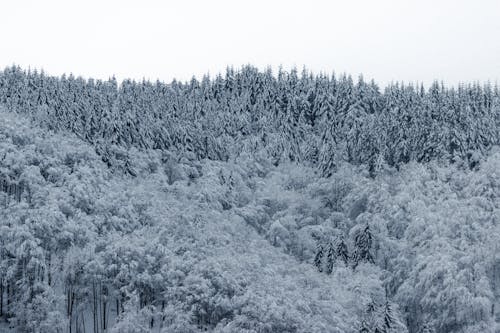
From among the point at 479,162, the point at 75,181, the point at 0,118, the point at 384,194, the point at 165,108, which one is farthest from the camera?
the point at 165,108

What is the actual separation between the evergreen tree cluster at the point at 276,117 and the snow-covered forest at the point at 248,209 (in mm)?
480

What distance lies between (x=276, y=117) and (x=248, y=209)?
4798cm

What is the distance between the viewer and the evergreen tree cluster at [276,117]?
109312 mm

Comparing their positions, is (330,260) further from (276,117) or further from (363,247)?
(276,117)

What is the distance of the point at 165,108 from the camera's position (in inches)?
5128

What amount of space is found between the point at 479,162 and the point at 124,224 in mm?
67742

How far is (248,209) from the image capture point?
94938mm

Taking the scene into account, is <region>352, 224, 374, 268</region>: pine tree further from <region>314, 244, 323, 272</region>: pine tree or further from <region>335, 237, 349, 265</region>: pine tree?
<region>314, 244, 323, 272</region>: pine tree

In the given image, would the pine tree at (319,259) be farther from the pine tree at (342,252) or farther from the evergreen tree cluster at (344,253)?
the pine tree at (342,252)

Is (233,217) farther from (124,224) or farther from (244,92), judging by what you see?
(244,92)

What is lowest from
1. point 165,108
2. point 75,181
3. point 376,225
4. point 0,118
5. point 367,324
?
→ point 367,324

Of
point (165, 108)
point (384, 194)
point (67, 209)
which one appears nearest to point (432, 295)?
point (384, 194)

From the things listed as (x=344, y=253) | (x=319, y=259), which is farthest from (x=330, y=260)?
(x=344, y=253)

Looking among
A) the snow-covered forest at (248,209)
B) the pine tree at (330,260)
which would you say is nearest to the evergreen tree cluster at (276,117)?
the snow-covered forest at (248,209)
